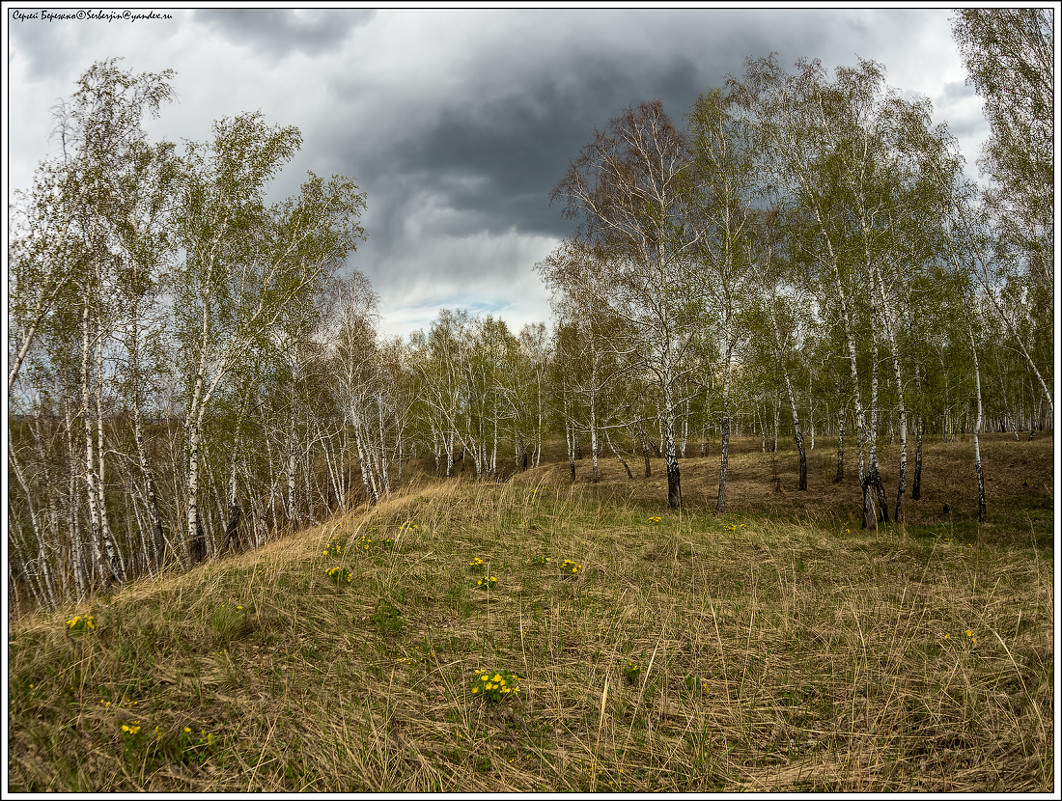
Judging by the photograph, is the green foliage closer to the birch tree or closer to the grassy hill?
the grassy hill

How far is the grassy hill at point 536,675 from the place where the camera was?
2.78 meters

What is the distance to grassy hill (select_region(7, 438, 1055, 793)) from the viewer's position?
2.78 m

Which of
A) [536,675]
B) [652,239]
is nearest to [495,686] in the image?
[536,675]

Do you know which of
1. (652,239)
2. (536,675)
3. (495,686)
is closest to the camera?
(495,686)

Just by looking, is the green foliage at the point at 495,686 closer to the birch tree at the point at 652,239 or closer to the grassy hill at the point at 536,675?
the grassy hill at the point at 536,675

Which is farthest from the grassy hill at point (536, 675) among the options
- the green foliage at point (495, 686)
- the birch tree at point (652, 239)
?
the birch tree at point (652, 239)

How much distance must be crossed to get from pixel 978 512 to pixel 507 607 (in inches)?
648

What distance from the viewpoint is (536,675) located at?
369cm

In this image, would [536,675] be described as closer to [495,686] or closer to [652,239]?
[495,686]

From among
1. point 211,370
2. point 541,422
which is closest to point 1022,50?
point 211,370

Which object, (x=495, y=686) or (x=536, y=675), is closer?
(x=495, y=686)

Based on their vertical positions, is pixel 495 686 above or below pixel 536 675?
above

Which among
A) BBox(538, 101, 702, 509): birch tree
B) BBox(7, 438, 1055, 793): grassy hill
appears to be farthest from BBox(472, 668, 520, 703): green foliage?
BBox(538, 101, 702, 509): birch tree

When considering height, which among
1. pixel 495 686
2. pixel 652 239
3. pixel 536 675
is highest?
pixel 652 239
